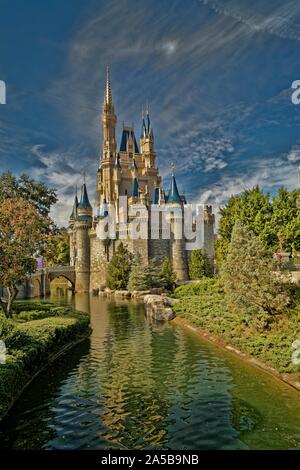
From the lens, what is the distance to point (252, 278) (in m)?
17.8

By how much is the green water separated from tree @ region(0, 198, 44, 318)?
4.92 meters

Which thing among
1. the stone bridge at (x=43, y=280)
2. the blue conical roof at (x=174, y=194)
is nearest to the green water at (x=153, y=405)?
the stone bridge at (x=43, y=280)

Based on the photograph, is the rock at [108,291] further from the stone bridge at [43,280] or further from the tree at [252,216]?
the tree at [252,216]

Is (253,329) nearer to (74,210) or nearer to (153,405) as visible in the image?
(153,405)

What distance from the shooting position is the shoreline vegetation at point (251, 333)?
1254cm

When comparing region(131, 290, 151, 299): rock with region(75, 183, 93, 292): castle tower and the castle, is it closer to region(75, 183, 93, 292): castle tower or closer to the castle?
the castle

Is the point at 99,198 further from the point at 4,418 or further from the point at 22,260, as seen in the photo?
the point at 4,418

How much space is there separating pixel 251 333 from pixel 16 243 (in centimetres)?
1230

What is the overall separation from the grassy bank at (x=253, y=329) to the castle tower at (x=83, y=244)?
28.1 m

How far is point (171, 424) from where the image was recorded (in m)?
8.58

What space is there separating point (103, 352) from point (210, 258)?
120 ft
